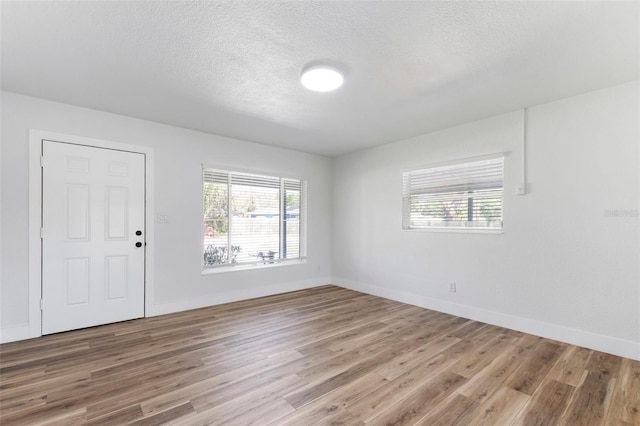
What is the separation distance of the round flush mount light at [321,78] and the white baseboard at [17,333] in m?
3.82

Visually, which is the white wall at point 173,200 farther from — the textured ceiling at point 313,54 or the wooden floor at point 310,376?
the wooden floor at point 310,376

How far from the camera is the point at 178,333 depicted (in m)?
3.21

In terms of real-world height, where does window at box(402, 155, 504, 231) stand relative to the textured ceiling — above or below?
below

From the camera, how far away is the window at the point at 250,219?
445 centimetres

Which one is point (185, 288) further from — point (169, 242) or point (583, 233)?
point (583, 233)

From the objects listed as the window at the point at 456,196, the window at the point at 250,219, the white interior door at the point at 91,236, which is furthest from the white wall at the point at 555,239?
the white interior door at the point at 91,236

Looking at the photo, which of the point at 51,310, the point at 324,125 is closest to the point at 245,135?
the point at 324,125

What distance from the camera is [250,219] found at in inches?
190

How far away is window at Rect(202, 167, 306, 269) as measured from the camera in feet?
14.6

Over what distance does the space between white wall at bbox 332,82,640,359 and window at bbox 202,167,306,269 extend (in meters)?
2.09

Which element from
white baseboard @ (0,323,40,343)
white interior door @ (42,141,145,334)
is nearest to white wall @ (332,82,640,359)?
white interior door @ (42,141,145,334)

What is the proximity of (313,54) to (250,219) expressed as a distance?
312 cm

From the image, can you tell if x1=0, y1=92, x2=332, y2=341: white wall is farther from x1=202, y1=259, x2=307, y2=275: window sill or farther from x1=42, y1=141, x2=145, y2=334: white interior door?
Answer: x1=42, y1=141, x2=145, y2=334: white interior door

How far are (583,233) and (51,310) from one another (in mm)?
5717
